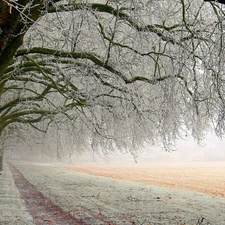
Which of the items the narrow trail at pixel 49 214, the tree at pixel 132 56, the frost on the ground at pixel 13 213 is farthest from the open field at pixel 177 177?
the frost on the ground at pixel 13 213

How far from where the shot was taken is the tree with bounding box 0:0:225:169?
500cm

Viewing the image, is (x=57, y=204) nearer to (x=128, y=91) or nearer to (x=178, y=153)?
(x=128, y=91)

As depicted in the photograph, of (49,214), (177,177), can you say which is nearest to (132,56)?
(49,214)

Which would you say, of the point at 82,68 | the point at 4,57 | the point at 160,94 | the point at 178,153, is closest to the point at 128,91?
the point at 160,94

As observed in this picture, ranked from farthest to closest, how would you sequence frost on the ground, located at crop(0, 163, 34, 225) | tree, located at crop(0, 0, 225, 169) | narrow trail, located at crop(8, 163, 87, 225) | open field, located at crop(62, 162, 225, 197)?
open field, located at crop(62, 162, 225, 197) < narrow trail, located at crop(8, 163, 87, 225) < frost on the ground, located at crop(0, 163, 34, 225) < tree, located at crop(0, 0, 225, 169)

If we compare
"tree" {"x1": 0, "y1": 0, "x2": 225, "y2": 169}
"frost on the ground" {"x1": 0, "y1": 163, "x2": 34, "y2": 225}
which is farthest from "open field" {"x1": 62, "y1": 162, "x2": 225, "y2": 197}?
"frost on the ground" {"x1": 0, "y1": 163, "x2": 34, "y2": 225}

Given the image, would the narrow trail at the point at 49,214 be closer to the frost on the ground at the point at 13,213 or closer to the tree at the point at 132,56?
the frost on the ground at the point at 13,213

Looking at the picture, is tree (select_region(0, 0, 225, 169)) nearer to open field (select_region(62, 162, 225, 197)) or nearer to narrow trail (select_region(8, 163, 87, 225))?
narrow trail (select_region(8, 163, 87, 225))

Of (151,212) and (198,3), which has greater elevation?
(198,3)

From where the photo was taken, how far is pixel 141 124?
28.2ft

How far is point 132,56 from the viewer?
8.22m

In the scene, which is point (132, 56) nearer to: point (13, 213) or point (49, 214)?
point (49, 214)

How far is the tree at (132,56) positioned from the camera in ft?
16.4

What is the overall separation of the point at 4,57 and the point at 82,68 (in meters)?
3.13
